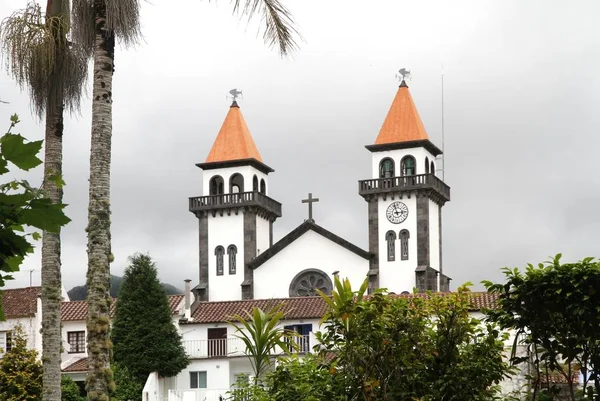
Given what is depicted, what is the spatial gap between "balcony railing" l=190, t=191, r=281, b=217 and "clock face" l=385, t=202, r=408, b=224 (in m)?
8.54

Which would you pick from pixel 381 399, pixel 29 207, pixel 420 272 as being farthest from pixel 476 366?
pixel 420 272

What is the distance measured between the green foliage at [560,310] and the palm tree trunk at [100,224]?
5312mm

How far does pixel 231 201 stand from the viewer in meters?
74.6

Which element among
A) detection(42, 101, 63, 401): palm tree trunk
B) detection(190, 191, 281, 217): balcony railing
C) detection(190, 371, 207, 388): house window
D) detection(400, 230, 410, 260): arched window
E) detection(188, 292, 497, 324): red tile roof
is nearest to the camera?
detection(42, 101, 63, 401): palm tree trunk

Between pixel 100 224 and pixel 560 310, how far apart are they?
630 centimetres

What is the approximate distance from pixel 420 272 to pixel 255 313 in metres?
44.6

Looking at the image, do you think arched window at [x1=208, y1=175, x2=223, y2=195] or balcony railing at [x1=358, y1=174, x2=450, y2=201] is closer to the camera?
balcony railing at [x1=358, y1=174, x2=450, y2=201]

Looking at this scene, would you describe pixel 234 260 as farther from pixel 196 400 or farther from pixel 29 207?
pixel 29 207

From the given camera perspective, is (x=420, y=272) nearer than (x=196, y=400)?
No

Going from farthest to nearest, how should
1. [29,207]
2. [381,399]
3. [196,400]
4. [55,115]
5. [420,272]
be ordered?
[420,272] → [196,400] → [55,115] → [381,399] → [29,207]

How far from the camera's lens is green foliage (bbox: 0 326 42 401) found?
40.9m

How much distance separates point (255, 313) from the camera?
24.7m

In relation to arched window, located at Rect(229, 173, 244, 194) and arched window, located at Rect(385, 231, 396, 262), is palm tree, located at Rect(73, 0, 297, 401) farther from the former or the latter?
arched window, located at Rect(229, 173, 244, 194)

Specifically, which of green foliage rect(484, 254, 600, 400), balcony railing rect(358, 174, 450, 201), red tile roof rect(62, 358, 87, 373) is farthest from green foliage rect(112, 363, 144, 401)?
green foliage rect(484, 254, 600, 400)
